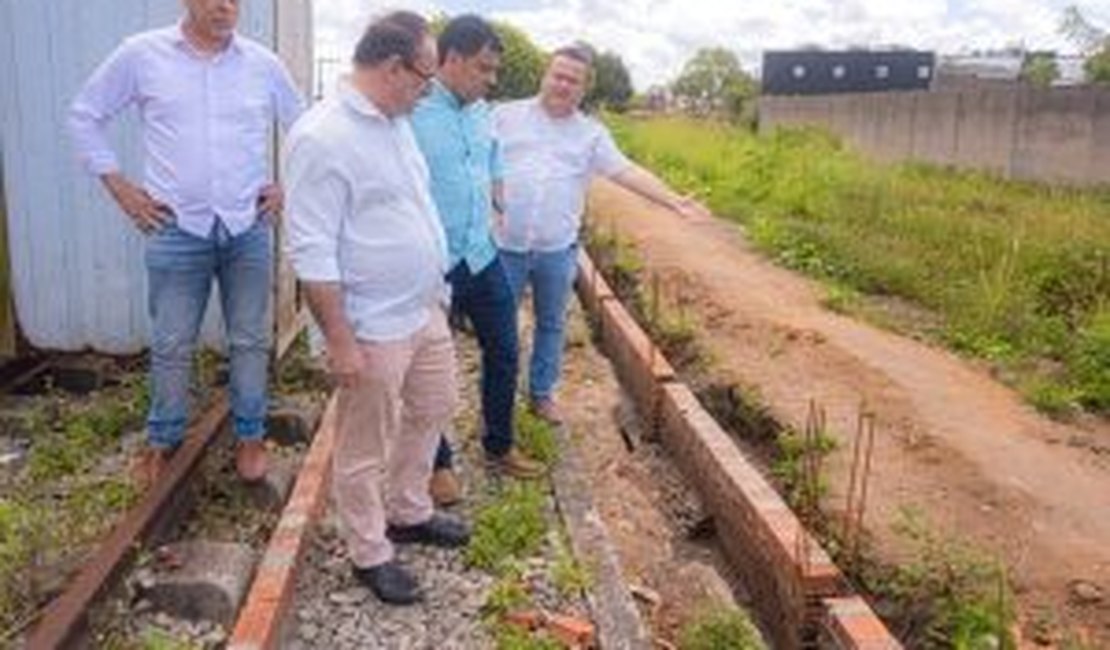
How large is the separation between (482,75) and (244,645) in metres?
2.26

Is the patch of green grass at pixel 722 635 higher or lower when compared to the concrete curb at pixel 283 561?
lower

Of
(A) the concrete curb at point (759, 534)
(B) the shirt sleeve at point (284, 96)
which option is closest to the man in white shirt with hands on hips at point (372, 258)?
(B) the shirt sleeve at point (284, 96)

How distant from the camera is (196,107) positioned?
4.87 m

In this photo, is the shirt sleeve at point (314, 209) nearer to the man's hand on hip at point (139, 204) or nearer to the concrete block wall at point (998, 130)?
the man's hand on hip at point (139, 204)

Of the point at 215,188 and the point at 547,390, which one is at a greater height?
the point at 215,188

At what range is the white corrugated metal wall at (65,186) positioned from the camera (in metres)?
6.26

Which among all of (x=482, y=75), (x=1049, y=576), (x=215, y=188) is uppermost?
(x=482, y=75)

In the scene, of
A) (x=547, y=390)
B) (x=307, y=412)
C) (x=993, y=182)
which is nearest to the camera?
(x=307, y=412)

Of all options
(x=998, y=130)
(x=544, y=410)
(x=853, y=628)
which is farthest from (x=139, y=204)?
(x=998, y=130)

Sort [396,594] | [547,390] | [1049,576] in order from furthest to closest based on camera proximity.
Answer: [547,390]
[1049,576]
[396,594]

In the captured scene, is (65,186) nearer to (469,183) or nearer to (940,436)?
(469,183)

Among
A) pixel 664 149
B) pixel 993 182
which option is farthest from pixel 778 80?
pixel 993 182

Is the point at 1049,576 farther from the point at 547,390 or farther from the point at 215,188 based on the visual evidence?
the point at 215,188

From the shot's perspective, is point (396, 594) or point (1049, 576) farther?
point (1049, 576)
